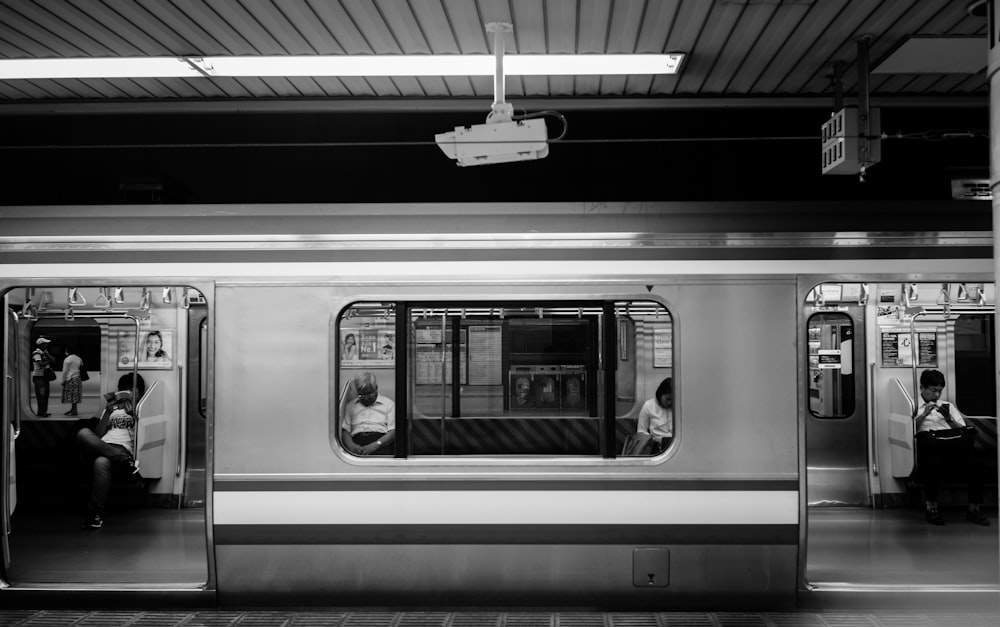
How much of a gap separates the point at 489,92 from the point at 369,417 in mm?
2949

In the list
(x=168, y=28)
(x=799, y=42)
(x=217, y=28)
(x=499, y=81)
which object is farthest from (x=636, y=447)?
(x=168, y=28)

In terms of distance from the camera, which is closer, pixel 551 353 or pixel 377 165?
pixel 551 353

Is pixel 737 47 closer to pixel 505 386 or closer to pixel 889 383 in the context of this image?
pixel 505 386

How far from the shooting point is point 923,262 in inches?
178

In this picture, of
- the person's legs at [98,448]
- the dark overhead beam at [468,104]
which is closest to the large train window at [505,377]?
the dark overhead beam at [468,104]

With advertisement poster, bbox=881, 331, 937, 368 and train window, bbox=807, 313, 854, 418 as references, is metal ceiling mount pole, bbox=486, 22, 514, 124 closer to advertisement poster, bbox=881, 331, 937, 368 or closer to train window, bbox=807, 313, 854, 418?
train window, bbox=807, 313, 854, 418

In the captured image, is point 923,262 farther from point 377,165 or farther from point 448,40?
point 377,165

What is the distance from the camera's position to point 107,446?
673cm

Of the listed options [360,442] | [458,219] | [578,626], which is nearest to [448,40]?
[458,219]

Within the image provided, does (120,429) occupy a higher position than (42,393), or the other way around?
(42,393)

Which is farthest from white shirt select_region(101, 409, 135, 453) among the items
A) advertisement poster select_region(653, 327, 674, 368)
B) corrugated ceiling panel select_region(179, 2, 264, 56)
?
advertisement poster select_region(653, 327, 674, 368)

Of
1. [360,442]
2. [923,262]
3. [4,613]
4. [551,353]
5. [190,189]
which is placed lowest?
[4,613]

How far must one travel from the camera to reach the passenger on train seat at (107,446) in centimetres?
666

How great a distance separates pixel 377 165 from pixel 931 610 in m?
5.28
